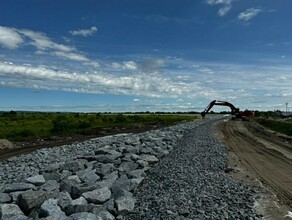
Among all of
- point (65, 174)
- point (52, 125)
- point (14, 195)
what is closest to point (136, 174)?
point (65, 174)

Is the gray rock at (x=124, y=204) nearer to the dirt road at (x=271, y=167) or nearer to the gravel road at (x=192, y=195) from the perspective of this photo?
the gravel road at (x=192, y=195)

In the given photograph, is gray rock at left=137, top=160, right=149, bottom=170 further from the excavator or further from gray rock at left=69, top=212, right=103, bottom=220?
the excavator

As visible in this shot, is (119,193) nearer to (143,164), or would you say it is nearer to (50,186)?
(50,186)

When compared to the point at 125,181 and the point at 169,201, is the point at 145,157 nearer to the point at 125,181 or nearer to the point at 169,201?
the point at 125,181

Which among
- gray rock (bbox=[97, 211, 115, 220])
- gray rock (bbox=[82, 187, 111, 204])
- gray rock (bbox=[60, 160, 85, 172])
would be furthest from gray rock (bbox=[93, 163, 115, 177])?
gray rock (bbox=[97, 211, 115, 220])

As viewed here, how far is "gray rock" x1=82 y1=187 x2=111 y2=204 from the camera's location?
9133 millimetres

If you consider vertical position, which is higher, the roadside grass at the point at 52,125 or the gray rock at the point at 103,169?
the roadside grass at the point at 52,125

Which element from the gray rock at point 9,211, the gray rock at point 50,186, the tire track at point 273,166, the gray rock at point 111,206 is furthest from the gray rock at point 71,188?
the tire track at point 273,166

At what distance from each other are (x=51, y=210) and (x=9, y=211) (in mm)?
1099

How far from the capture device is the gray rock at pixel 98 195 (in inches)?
360

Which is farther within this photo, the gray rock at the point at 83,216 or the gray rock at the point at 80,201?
the gray rock at the point at 80,201

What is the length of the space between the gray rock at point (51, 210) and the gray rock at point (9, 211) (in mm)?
613

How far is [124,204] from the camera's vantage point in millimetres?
8625

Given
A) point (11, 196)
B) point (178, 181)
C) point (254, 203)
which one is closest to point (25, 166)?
point (11, 196)
